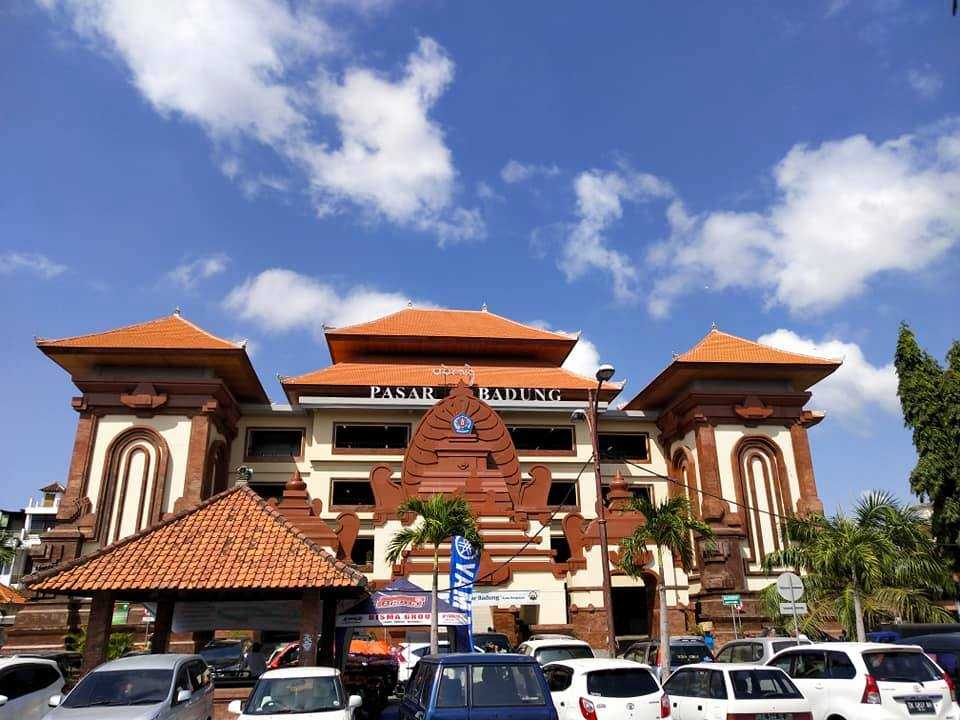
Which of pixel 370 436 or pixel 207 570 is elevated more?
pixel 370 436

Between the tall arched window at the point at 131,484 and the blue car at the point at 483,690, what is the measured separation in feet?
85.4

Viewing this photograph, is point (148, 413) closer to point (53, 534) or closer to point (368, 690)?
point (53, 534)

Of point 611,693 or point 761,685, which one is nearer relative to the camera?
point 611,693

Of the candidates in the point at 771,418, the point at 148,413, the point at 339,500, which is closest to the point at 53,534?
the point at 148,413

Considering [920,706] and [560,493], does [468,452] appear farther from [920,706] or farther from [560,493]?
[920,706]

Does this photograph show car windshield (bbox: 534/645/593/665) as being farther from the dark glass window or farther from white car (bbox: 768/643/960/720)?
the dark glass window

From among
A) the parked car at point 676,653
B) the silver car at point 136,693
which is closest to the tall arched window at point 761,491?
the parked car at point 676,653

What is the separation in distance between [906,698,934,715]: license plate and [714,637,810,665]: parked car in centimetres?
515

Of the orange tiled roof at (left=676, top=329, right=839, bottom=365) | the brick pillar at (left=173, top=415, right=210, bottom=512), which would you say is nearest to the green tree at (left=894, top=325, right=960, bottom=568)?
the orange tiled roof at (left=676, top=329, right=839, bottom=365)

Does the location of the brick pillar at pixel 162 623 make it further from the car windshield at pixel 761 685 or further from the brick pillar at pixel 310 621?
the car windshield at pixel 761 685

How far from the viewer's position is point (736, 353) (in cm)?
3516

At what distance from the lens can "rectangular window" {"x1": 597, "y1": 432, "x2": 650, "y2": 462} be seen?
3766 centimetres

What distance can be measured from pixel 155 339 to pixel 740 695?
30.2m

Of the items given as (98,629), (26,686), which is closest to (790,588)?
(98,629)
